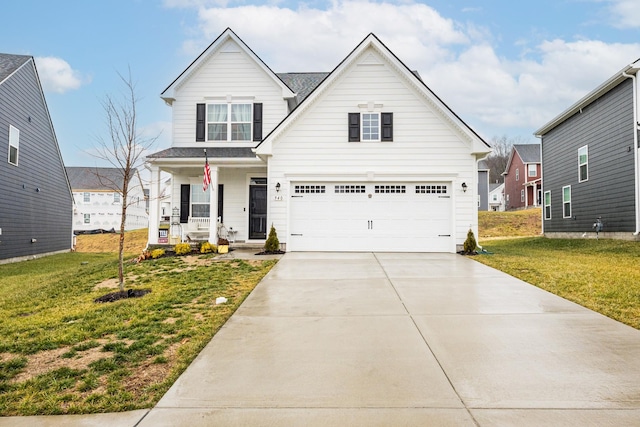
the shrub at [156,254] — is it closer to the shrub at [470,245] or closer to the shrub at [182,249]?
the shrub at [182,249]

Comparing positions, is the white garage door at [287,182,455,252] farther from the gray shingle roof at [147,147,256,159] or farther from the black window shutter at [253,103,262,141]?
the black window shutter at [253,103,262,141]

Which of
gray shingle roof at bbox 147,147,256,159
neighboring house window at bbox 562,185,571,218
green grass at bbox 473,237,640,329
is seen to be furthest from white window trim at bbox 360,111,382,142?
neighboring house window at bbox 562,185,571,218

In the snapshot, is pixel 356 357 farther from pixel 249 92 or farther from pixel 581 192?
pixel 581 192

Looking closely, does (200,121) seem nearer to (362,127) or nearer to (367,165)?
(362,127)

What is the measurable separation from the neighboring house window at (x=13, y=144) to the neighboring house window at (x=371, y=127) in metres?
12.3

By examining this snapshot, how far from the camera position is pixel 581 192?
18141 mm

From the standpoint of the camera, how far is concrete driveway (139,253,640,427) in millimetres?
3033

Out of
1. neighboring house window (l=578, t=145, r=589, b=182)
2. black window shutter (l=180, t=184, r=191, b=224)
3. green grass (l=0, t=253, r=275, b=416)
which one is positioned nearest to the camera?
green grass (l=0, t=253, r=275, b=416)

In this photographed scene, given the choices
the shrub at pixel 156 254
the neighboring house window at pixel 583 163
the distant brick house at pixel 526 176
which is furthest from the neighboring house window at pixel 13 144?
the distant brick house at pixel 526 176

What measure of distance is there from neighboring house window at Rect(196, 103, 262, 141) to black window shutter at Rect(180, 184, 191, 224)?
192 centimetres

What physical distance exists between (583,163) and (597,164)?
1.27 meters

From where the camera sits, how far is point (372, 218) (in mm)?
13633

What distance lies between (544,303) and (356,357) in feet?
12.6

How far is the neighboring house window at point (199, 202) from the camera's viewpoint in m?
15.1
